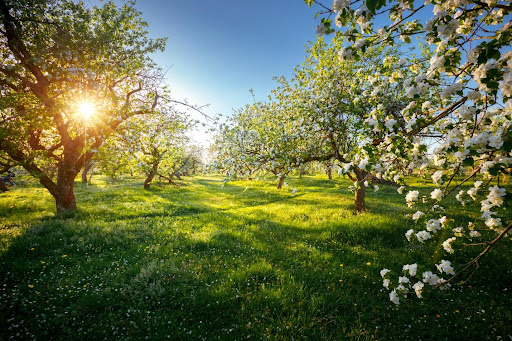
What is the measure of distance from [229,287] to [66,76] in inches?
372

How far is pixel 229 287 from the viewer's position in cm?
624

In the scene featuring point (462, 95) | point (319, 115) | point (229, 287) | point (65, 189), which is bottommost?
point (229, 287)

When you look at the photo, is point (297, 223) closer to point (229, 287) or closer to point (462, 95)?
point (229, 287)

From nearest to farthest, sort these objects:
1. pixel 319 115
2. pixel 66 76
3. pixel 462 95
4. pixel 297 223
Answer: pixel 462 95 → pixel 66 76 → pixel 319 115 → pixel 297 223

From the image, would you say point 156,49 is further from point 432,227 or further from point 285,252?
point 432,227

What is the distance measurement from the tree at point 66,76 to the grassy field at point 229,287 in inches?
169

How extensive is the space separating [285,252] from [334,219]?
16.9 ft

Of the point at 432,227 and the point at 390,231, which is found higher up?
the point at 432,227

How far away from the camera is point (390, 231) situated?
10.1 meters

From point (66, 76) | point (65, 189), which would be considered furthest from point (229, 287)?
point (65, 189)

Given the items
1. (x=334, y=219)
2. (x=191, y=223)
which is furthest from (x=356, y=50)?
(x=191, y=223)

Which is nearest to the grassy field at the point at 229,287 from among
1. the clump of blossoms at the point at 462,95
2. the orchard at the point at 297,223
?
the orchard at the point at 297,223

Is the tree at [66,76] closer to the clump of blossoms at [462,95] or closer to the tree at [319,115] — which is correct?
the tree at [319,115]

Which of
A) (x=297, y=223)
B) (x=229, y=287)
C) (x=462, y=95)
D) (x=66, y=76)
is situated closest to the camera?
(x=462, y=95)
